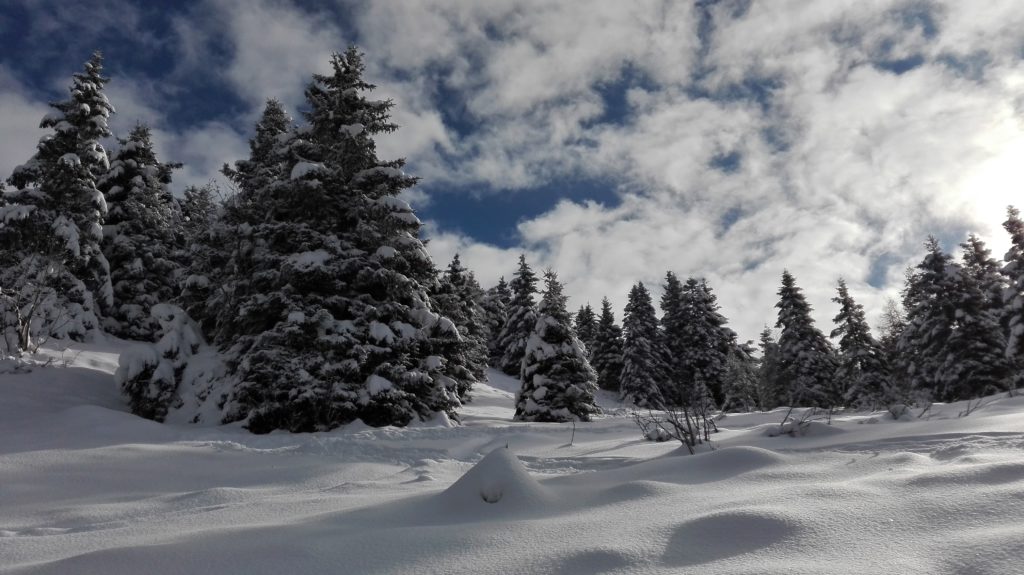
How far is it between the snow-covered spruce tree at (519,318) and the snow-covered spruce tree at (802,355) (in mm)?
16771

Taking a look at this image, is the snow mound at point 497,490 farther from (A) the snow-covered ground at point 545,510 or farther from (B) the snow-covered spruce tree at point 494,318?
(B) the snow-covered spruce tree at point 494,318

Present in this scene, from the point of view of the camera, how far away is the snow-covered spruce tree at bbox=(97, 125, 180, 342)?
22547 mm

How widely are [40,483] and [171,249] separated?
22.5 metres

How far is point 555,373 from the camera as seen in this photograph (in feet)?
66.7

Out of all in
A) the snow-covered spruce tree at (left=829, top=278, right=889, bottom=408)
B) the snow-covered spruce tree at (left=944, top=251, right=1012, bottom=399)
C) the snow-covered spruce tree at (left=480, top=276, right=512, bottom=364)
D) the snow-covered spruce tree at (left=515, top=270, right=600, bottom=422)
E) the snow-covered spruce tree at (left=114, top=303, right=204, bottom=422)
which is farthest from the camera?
the snow-covered spruce tree at (left=480, top=276, right=512, bottom=364)

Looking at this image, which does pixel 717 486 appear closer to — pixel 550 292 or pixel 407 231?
pixel 407 231

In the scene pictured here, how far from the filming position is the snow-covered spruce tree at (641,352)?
37281 mm

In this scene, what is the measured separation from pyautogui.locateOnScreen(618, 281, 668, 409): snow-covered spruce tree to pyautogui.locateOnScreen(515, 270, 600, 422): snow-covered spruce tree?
16931 millimetres

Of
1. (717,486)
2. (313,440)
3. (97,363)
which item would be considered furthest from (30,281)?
(717,486)

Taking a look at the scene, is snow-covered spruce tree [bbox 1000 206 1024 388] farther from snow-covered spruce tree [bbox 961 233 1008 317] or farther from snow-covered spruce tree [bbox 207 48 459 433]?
snow-covered spruce tree [bbox 207 48 459 433]

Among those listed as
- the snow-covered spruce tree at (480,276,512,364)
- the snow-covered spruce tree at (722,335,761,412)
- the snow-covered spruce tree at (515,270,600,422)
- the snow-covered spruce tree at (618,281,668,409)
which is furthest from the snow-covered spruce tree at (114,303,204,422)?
the snow-covered spruce tree at (480,276,512,364)

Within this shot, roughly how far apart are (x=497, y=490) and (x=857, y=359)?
3363 centimetres

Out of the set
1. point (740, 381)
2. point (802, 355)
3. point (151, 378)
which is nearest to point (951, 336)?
point (802, 355)

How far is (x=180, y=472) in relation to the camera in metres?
6.21
